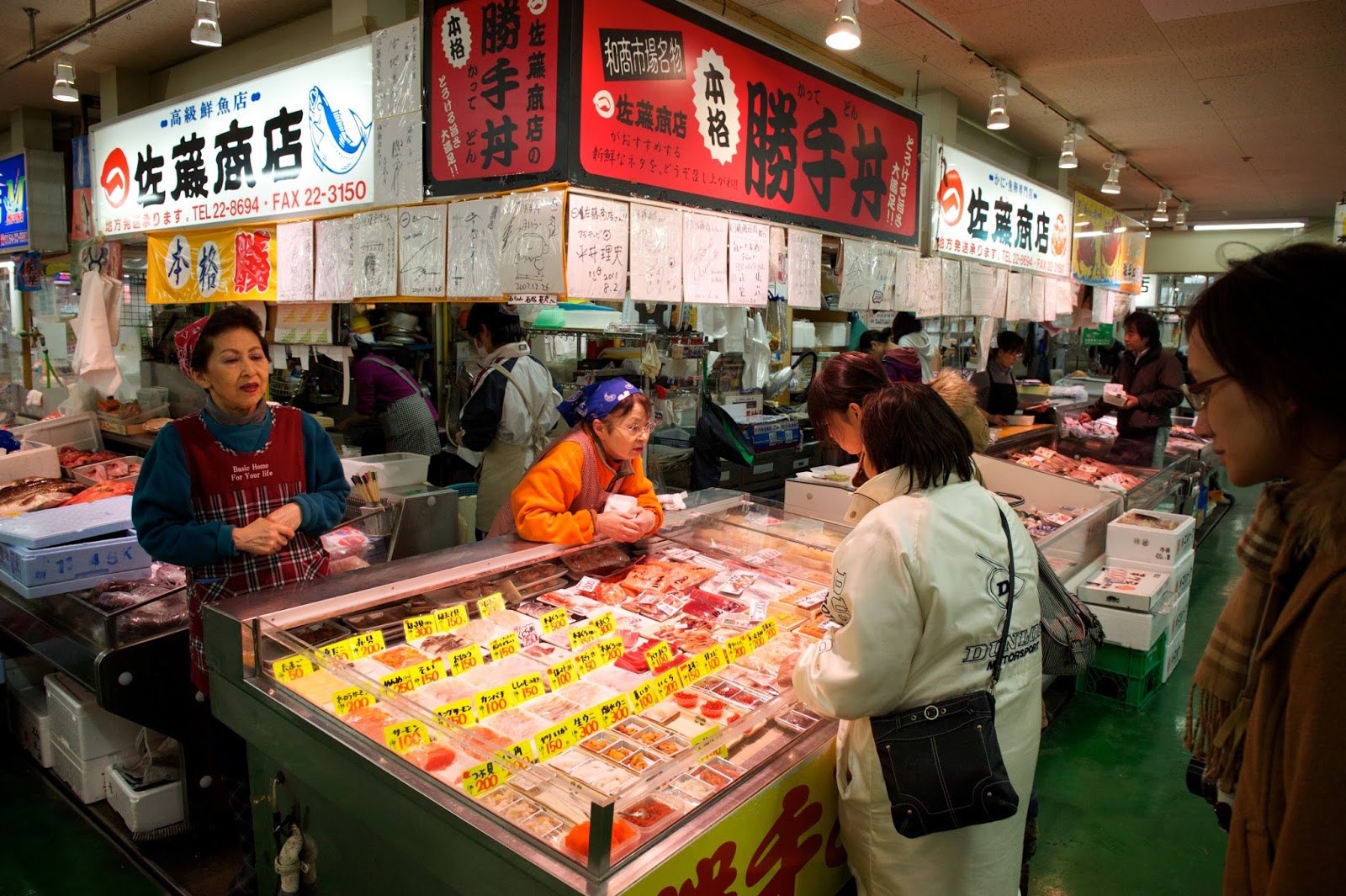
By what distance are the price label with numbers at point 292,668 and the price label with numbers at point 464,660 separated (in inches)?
16.3

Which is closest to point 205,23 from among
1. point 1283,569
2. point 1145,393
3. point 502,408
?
point 502,408

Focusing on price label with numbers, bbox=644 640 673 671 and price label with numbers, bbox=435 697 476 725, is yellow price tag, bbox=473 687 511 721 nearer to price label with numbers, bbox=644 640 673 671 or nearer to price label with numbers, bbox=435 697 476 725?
price label with numbers, bbox=435 697 476 725

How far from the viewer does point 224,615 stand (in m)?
2.46

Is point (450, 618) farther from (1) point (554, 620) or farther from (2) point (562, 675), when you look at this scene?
(2) point (562, 675)

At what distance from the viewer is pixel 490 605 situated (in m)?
3.03

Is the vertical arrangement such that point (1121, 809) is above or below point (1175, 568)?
below

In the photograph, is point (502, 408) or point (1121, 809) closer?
point (1121, 809)

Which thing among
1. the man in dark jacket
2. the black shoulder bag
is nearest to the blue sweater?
the black shoulder bag

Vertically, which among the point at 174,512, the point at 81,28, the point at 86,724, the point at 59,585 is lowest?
the point at 86,724

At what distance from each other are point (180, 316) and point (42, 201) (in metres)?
2.17

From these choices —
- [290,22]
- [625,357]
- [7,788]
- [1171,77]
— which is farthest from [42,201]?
[1171,77]

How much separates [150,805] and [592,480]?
95.9 inches

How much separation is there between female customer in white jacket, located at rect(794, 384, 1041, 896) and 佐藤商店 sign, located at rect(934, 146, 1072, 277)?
5.42 meters

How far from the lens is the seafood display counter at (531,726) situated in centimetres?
189
